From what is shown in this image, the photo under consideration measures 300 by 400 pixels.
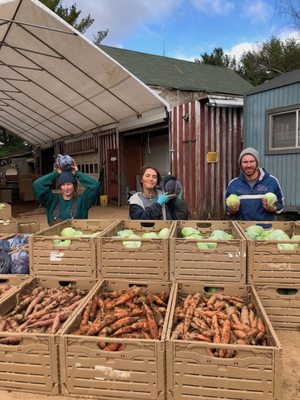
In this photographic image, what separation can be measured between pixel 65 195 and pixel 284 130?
20.3 ft

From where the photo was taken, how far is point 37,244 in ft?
10.0

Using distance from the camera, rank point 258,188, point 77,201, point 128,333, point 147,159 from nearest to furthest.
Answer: point 128,333 → point 258,188 → point 77,201 → point 147,159

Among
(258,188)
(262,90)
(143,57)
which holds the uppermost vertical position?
(143,57)

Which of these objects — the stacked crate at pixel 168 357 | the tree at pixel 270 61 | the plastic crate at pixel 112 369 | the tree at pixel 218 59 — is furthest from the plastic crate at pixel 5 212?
the tree at pixel 218 59

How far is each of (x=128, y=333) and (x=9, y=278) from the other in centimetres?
134

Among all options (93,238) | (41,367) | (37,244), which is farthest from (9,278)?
(41,367)

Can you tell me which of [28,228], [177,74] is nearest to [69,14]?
[177,74]

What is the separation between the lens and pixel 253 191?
13.3 ft

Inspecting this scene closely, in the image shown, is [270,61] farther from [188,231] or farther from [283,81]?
[188,231]

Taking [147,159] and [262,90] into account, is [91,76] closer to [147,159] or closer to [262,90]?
[262,90]

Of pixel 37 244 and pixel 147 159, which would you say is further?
pixel 147 159

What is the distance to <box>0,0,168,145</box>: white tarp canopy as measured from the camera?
7.65 metres

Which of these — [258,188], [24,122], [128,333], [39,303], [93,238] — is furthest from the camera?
[24,122]

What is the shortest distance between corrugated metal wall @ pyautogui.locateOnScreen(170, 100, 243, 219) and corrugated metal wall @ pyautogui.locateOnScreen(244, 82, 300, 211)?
2.82ft
